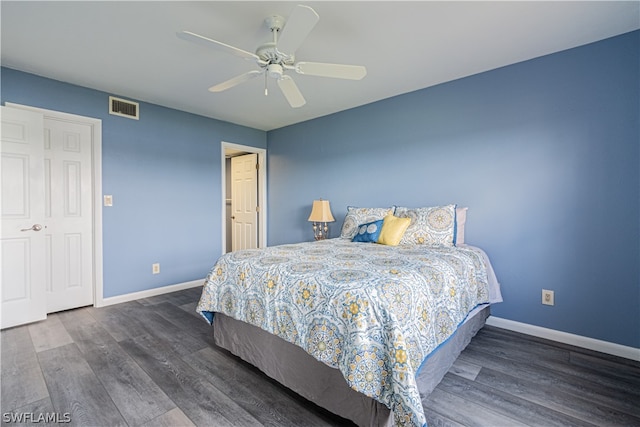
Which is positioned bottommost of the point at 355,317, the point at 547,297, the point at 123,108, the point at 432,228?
the point at 547,297

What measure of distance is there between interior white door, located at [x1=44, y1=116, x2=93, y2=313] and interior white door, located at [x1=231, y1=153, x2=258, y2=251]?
2349mm

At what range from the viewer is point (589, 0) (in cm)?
186

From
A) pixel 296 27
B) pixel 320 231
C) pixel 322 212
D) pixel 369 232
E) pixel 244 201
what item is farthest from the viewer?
pixel 244 201

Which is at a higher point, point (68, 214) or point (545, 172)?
point (545, 172)

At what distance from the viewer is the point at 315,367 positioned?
163 cm

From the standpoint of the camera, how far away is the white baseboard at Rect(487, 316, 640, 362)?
2193mm

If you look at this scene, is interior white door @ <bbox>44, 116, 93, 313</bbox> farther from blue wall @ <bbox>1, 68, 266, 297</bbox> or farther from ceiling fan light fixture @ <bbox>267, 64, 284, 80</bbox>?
ceiling fan light fixture @ <bbox>267, 64, 284, 80</bbox>

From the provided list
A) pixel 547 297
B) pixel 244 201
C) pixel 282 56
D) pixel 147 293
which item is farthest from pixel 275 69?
pixel 244 201

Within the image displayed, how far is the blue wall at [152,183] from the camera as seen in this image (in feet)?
10.3

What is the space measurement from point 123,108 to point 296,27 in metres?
2.85

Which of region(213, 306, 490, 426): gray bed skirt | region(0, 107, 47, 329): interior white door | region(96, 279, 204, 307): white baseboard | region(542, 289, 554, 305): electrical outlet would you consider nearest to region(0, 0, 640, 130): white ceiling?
region(0, 107, 47, 329): interior white door

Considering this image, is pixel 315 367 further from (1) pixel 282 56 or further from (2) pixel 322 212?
(2) pixel 322 212

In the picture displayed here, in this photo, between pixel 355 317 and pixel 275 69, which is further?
pixel 275 69

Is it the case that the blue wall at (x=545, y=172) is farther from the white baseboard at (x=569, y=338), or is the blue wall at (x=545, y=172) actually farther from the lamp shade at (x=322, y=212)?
the lamp shade at (x=322, y=212)
